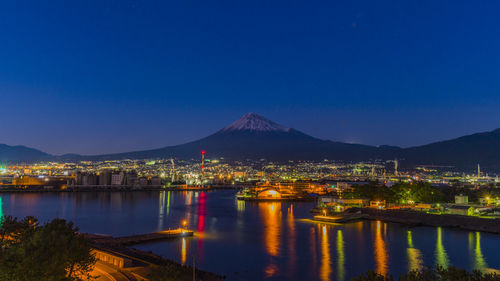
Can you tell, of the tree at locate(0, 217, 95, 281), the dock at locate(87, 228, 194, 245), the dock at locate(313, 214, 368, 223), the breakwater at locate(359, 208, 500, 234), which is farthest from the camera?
the dock at locate(313, 214, 368, 223)

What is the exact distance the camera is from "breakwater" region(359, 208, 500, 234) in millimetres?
14211

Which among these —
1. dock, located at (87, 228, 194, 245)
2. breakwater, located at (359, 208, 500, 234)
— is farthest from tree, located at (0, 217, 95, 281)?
breakwater, located at (359, 208, 500, 234)

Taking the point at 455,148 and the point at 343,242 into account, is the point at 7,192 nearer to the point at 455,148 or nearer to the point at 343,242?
the point at 343,242

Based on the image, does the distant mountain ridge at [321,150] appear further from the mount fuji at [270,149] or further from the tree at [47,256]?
the tree at [47,256]

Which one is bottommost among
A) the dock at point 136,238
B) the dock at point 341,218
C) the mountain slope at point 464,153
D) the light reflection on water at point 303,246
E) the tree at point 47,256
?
the light reflection on water at point 303,246

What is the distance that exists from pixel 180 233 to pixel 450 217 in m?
11.1

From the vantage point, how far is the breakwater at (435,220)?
46.6ft

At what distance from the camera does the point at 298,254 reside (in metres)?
10.3

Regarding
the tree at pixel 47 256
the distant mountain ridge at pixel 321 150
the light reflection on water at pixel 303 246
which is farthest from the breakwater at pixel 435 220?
the distant mountain ridge at pixel 321 150

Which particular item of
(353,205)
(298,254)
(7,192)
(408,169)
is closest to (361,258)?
(298,254)

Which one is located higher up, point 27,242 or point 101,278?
point 27,242

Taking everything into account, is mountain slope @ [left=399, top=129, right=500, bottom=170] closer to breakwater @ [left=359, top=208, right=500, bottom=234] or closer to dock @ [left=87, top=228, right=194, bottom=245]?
breakwater @ [left=359, top=208, right=500, bottom=234]

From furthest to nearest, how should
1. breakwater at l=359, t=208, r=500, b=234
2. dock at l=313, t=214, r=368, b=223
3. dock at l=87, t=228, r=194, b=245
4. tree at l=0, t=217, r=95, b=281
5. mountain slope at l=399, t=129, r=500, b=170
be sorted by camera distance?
mountain slope at l=399, t=129, r=500, b=170
dock at l=313, t=214, r=368, b=223
breakwater at l=359, t=208, r=500, b=234
dock at l=87, t=228, r=194, b=245
tree at l=0, t=217, r=95, b=281

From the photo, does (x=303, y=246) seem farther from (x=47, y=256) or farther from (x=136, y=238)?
(x=47, y=256)
